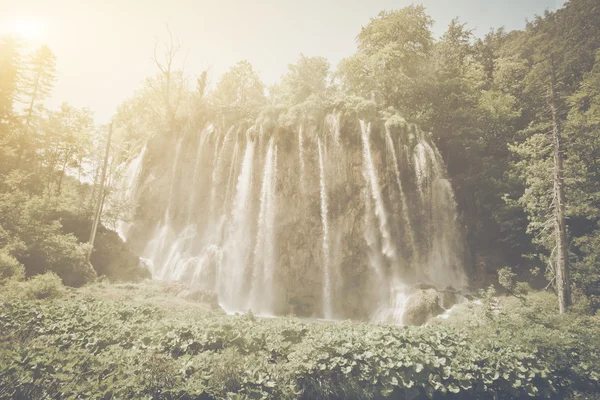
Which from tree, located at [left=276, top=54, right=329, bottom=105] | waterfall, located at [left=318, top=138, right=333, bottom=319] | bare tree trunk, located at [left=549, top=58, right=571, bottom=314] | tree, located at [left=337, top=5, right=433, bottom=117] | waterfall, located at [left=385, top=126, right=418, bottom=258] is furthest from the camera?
tree, located at [left=276, top=54, right=329, bottom=105]

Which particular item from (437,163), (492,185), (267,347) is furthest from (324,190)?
(267,347)

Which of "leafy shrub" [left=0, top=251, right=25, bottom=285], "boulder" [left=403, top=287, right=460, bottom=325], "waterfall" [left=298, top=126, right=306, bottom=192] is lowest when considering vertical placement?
"boulder" [left=403, top=287, right=460, bottom=325]

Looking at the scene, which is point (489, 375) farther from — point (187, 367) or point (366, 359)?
point (187, 367)

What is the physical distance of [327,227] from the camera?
24391mm

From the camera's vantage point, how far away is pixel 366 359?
504 cm

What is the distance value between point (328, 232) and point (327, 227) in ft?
1.36

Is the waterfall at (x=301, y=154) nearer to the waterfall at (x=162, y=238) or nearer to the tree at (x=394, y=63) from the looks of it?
the tree at (x=394, y=63)

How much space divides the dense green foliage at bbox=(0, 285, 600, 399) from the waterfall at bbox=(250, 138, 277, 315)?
17.2m

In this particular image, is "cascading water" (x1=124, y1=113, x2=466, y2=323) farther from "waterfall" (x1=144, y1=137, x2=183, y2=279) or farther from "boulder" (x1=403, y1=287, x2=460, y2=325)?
"boulder" (x1=403, y1=287, x2=460, y2=325)

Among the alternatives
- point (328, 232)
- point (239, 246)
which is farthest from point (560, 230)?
point (239, 246)

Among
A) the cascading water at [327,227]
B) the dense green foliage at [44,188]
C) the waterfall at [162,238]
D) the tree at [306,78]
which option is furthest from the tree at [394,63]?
the dense green foliage at [44,188]

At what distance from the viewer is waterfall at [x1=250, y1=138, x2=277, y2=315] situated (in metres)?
23.3

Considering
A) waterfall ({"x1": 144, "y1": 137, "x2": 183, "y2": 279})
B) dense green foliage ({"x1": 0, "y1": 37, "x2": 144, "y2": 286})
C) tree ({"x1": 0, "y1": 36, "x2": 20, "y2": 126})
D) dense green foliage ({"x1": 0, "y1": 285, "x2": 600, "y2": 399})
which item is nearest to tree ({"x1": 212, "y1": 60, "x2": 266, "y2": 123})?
waterfall ({"x1": 144, "y1": 137, "x2": 183, "y2": 279})

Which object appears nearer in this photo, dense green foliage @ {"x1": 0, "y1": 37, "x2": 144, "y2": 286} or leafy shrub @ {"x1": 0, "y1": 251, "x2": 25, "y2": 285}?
leafy shrub @ {"x1": 0, "y1": 251, "x2": 25, "y2": 285}
